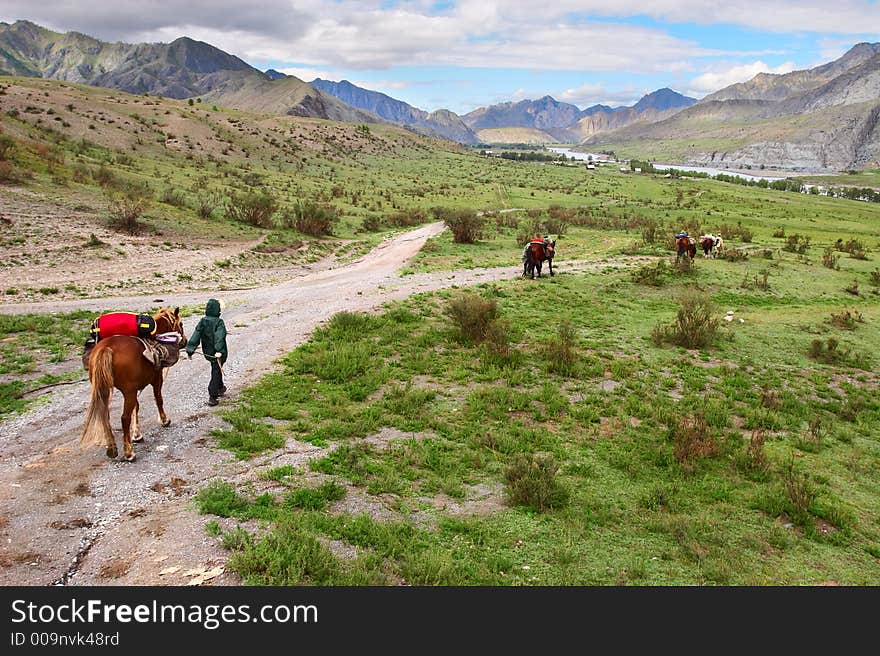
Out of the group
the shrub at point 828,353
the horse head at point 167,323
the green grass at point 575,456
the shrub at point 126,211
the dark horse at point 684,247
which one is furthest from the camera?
the dark horse at point 684,247

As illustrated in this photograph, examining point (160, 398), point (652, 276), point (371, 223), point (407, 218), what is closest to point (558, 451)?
point (160, 398)

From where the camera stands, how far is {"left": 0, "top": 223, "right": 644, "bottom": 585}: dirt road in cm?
554

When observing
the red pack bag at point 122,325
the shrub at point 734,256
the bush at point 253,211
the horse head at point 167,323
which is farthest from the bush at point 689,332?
the bush at point 253,211

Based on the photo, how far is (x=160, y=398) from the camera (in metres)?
8.79

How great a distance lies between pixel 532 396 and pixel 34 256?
20919mm

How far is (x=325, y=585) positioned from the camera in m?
5.44

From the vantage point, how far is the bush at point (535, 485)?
8.02 metres

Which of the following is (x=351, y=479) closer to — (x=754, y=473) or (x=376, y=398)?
(x=376, y=398)

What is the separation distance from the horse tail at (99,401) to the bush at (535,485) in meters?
6.29

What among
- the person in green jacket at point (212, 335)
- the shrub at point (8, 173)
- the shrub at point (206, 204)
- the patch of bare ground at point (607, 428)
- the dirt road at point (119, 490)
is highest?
the shrub at point (8, 173)

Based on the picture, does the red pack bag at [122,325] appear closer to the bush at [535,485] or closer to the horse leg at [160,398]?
the horse leg at [160,398]

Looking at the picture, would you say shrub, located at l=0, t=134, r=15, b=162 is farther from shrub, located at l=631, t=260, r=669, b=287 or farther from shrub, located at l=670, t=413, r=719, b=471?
shrub, located at l=670, t=413, r=719, b=471

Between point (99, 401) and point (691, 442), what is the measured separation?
10452mm

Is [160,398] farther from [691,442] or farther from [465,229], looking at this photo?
[465,229]
